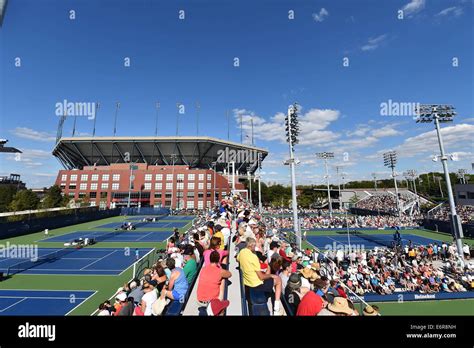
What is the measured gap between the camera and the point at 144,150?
81.0 metres

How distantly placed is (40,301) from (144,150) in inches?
2894

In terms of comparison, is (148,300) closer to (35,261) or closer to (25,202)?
(35,261)

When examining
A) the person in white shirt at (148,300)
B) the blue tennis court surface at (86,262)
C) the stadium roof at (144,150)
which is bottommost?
the blue tennis court surface at (86,262)

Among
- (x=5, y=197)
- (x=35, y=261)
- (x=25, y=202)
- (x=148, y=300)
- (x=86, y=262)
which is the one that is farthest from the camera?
(x=5, y=197)

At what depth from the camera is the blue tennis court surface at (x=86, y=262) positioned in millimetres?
17328

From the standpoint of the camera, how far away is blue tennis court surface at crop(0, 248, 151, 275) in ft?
56.9

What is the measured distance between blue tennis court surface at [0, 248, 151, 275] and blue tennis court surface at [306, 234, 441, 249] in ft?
66.2

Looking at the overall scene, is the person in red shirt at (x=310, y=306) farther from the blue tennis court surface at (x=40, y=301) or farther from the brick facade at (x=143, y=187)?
the brick facade at (x=143, y=187)

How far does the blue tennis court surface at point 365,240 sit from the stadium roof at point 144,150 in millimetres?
49573

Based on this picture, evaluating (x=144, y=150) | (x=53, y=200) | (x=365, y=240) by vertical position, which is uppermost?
(x=144, y=150)

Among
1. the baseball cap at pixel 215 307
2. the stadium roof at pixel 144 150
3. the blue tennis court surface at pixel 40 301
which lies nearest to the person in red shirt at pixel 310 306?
the baseball cap at pixel 215 307

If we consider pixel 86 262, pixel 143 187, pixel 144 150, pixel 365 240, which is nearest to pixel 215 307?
pixel 86 262

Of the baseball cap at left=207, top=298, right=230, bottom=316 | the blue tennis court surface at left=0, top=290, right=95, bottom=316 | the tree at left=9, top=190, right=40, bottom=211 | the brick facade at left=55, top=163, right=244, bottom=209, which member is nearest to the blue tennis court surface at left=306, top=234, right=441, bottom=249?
the blue tennis court surface at left=0, top=290, right=95, bottom=316

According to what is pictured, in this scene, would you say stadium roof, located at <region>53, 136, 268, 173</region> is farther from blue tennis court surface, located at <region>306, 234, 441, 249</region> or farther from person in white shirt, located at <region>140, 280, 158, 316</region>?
person in white shirt, located at <region>140, 280, 158, 316</region>
